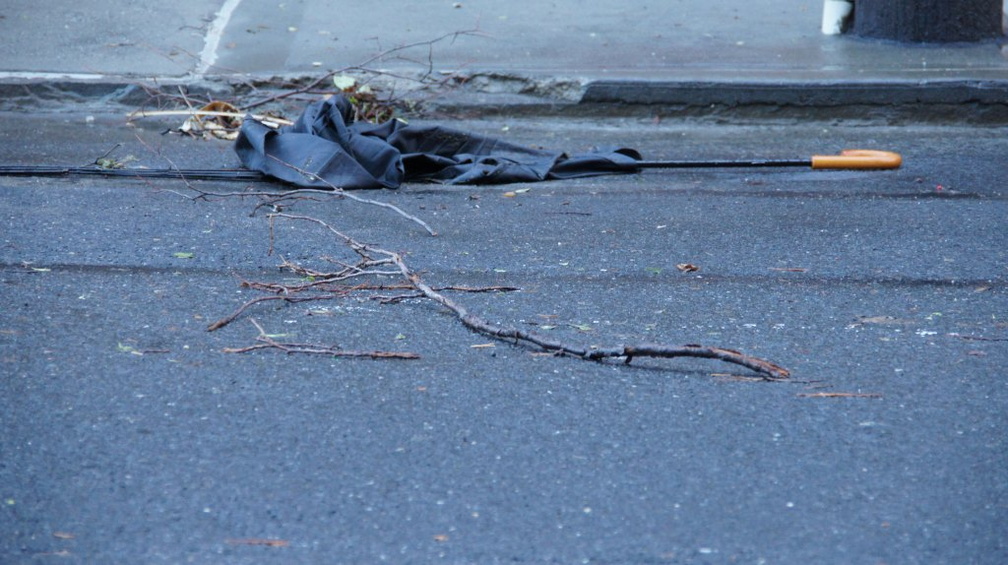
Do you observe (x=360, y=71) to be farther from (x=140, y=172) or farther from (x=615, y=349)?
(x=615, y=349)

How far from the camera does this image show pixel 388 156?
524 cm

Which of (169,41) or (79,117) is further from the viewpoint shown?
(169,41)

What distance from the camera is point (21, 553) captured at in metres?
2.04

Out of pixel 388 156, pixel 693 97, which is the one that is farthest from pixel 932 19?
pixel 388 156

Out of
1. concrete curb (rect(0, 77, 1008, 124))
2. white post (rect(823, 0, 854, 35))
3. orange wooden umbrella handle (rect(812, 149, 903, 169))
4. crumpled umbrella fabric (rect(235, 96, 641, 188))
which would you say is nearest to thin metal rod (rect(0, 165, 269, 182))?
crumpled umbrella fabric (rect(235, 96, 641, 188))

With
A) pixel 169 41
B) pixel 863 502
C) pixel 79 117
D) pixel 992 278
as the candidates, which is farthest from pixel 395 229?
pixel 169 41

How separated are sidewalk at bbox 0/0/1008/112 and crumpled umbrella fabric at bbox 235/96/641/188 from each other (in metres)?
1.10

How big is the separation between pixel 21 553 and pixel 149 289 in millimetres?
1673

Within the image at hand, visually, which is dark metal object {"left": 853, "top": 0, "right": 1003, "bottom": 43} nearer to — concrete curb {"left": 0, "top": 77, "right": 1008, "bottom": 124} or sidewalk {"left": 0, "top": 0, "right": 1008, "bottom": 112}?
sidewalk {"left": 0, "top": 0, "right": 1008, "bottom": 112}

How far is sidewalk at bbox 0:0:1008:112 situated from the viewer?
6543 mm

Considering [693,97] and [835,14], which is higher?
[835,14]

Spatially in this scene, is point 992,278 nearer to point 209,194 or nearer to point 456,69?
point 209,194

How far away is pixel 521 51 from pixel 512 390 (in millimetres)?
4766

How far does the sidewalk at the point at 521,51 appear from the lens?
6.54m
